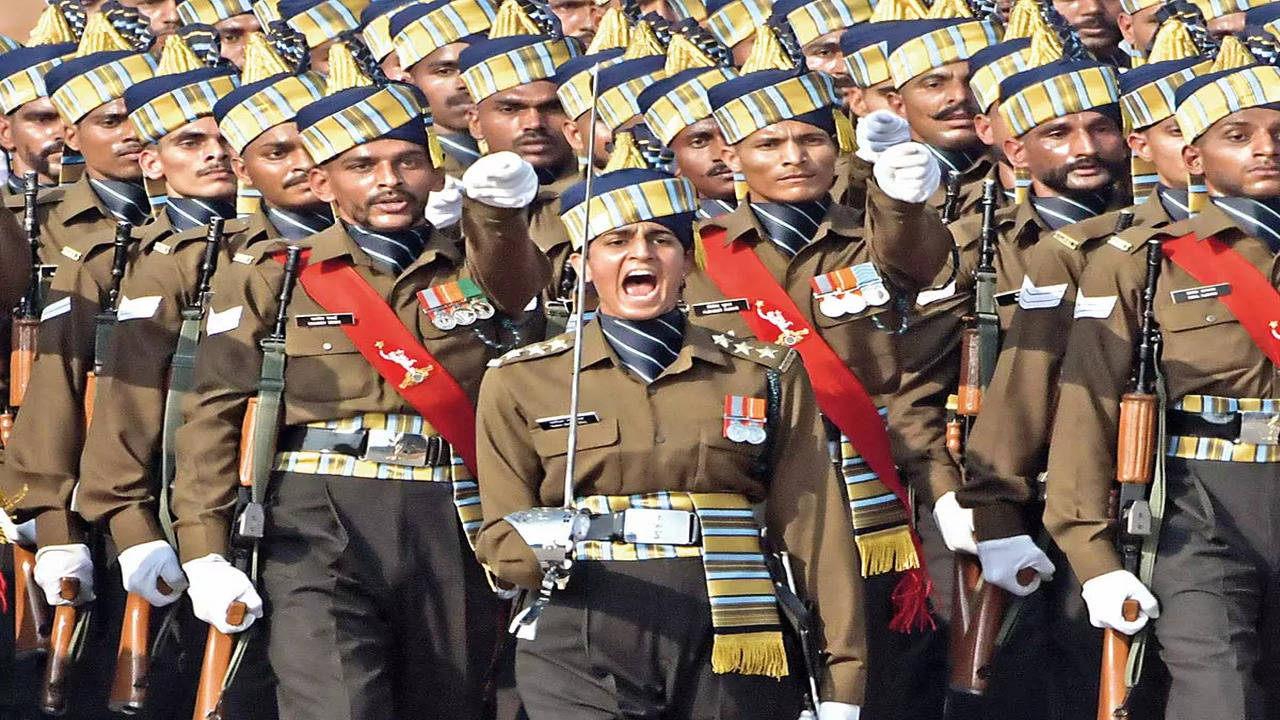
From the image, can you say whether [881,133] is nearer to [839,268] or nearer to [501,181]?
[839,268]

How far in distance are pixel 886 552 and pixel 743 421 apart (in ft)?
6.41

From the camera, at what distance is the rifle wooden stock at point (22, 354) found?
40.9ft

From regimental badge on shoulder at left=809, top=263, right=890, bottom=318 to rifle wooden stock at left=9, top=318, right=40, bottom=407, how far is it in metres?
2.97

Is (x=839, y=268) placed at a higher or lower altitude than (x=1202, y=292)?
lower

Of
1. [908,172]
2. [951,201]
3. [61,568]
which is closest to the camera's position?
[908,172]

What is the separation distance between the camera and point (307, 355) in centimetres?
1084

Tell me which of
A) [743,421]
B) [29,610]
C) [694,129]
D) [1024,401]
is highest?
[743,421]

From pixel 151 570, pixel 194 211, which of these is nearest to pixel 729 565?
pixel 151 570

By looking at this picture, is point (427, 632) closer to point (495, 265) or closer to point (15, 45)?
point (495, 265)

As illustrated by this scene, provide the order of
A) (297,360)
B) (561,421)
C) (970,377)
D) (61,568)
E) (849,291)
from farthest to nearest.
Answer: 1. (61,568)
2. (970,377)
3. (849,291)
4. (297,360)
5. (561,421)

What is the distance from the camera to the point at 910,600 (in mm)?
11211

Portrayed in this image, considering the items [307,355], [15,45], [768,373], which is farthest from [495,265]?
[15,45]

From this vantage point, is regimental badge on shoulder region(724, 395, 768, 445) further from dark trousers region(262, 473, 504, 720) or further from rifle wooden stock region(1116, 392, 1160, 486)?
dark trousers region(262, 473, 504, 720)

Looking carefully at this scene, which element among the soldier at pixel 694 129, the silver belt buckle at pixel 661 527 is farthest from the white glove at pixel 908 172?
the soldier at pixel 694 129
